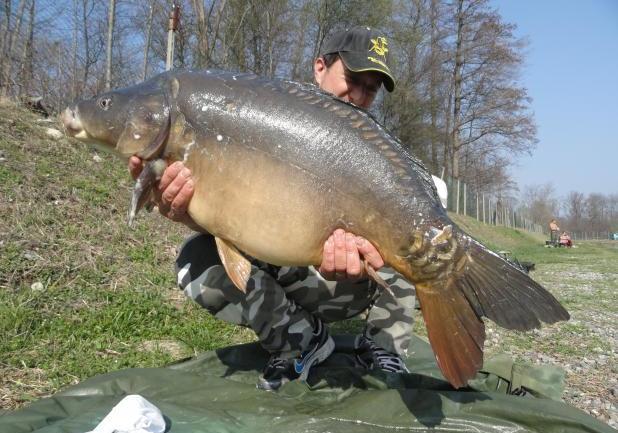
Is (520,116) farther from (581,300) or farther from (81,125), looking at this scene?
(81,125)

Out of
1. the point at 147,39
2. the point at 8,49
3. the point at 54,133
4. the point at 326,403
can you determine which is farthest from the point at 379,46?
the point at 147,39

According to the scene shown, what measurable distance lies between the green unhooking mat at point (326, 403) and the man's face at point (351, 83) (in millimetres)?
1289

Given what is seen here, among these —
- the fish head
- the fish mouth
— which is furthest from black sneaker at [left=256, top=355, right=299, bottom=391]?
the fish mouth

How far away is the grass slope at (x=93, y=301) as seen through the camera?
247 centimetres

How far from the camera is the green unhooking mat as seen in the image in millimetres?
1655

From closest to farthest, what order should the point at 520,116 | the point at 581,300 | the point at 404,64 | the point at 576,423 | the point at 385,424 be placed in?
1. the point at 576,423
2. the point at 385,424
3. the point at 581,300
4. the point at 404,64
5. the point at 520,116

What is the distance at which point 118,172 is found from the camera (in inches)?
233

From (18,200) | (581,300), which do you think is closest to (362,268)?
→ (18,200)

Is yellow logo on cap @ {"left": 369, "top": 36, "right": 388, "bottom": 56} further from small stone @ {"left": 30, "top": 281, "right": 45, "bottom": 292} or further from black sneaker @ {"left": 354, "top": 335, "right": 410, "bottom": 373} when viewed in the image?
small stone @ {"left": 30, "top": 281, "right": 45, "bottom": 292}

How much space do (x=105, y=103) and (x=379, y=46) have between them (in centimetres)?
129

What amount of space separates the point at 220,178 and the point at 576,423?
1.36m

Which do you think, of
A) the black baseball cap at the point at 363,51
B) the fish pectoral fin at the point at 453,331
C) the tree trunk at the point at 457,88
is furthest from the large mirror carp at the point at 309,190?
the tree trunk at the point at 457,88

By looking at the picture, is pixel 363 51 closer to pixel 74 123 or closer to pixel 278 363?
pixel 74 123

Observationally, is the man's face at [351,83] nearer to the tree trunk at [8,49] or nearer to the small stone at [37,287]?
the small stone at [37,287]
